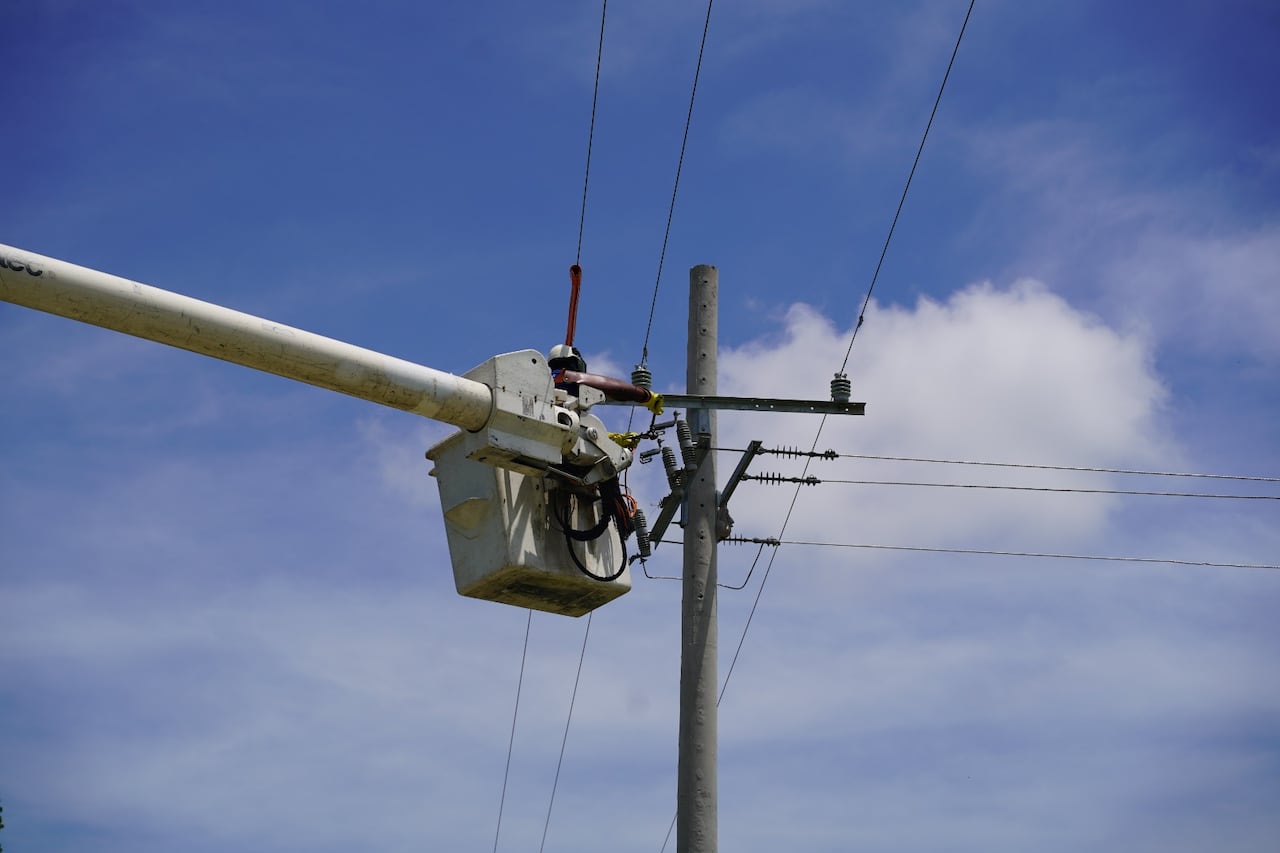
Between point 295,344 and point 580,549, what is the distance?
8.14 ft

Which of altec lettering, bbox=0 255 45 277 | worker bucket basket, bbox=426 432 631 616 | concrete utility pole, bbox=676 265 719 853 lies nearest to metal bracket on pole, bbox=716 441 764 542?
concrete utility pole, bbox=676 265 719 853

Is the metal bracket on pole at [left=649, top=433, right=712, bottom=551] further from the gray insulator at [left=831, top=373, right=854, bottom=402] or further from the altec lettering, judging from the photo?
the altec lettering

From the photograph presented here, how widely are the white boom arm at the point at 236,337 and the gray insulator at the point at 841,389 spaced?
212 inches

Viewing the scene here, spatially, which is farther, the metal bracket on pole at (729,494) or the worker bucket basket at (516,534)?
the metal bracket on pole at (729,494)

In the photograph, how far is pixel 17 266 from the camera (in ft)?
23.6

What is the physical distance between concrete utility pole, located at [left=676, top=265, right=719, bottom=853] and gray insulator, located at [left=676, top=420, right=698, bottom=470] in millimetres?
263

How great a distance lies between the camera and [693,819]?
12094 millimetres

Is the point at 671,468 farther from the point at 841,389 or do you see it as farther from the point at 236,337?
the point at 236,337

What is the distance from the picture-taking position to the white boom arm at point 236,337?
730 cm

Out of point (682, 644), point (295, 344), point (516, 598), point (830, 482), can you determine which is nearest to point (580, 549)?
point (516, 598)

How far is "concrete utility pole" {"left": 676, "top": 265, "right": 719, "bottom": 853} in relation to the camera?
39.9 feet

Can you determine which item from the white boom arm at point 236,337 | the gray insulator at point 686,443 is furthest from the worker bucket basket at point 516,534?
the gray insulator at point 686,443

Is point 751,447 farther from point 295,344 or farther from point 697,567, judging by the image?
point 295,344

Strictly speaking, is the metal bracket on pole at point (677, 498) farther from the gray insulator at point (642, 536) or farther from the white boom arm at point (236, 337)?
the white boom arm at point (236, 337)
